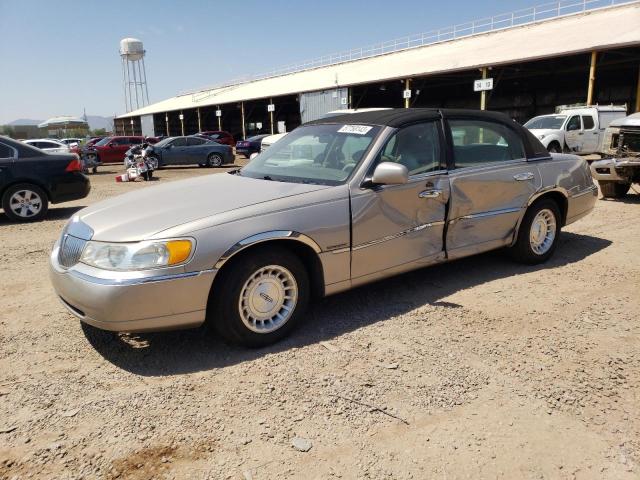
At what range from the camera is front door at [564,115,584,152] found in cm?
1569

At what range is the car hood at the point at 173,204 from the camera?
10.2 feet

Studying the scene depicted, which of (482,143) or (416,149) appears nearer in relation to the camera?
(416,149)

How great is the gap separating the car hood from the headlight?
6 centimetres

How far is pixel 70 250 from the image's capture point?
3.30 m

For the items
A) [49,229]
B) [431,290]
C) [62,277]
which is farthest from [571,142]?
[62,277]

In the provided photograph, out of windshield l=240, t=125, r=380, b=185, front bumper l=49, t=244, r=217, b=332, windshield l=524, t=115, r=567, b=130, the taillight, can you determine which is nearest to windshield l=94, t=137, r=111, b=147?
the taillight

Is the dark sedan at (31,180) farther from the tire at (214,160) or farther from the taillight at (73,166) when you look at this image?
the tire at (214,160)

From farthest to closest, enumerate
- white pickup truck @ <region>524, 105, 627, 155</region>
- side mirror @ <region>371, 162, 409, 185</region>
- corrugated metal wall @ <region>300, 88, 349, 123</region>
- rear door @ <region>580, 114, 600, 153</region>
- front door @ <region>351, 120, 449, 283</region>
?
corrugated metal wall @ <region>300, 88, 349, 123</region> < rear door @ <region>580, 114, 600, 153</region> < white pickup truck @ <region>524, 105, 627, 155</region> < front door @ <region>351, 120, 449, 283</region> < side mirror @ <region>371, 162, 409, 185</region>

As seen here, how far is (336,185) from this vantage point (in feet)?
12.0

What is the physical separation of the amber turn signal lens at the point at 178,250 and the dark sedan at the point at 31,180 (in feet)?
21.5

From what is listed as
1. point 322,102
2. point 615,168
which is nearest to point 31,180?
point 615,168

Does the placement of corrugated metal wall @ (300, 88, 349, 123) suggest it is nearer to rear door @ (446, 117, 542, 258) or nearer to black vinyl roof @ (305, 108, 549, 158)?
black vinyl roof @ (305, 108, 549, 158)

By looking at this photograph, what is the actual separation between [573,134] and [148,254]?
16055 millimetres

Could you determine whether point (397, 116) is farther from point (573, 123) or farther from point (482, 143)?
point (573, 123)
